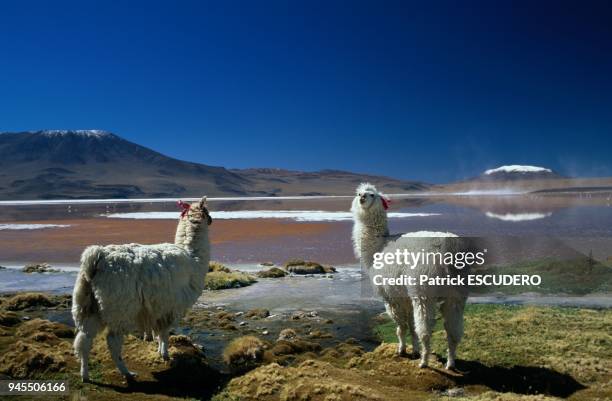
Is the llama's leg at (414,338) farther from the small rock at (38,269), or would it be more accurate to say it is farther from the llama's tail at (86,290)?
the small rock at (38,269)

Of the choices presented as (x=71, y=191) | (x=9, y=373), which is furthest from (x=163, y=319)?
(x=71, y=191)

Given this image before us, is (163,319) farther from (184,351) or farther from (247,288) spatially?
(247,288)

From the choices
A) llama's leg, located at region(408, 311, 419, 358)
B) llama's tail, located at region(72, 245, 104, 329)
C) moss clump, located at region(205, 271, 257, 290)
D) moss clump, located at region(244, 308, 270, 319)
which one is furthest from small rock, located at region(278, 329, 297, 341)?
moss clump, located at region(205, 271, 257, 290)

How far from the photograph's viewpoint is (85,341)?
22.8 ft

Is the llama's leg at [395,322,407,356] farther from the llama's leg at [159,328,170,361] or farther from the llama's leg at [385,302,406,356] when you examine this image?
the llama's leg at [159,328,170,361]

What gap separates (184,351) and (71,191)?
198 metres

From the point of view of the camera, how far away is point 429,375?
7.34 metres

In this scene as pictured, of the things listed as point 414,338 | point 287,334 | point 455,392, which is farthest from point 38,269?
point 455,392

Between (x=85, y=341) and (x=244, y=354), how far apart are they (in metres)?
2.73

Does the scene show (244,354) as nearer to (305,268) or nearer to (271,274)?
(271,274)

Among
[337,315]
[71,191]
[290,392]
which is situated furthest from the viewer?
[71,191]

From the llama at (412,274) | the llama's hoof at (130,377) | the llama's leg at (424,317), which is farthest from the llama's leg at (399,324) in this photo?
the llama's hoof at (130,377)

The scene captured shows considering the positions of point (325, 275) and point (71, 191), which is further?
point (71, 191)

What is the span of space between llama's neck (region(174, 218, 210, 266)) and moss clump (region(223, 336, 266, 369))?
1.59m
